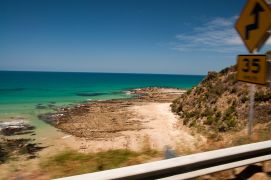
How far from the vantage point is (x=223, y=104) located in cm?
2272

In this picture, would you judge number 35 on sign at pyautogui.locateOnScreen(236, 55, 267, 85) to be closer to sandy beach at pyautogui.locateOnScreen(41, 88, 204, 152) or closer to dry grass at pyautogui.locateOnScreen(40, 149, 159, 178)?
dry grass at pyautogui.locateOnScreen(40, 149, 159, 178)

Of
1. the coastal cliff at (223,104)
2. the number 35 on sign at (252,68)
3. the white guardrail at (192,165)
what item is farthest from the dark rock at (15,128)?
the white guardrail at (192,165)

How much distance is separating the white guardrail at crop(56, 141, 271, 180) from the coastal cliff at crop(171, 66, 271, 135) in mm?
9995

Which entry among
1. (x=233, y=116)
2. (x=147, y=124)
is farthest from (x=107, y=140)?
(x=233, y=116)

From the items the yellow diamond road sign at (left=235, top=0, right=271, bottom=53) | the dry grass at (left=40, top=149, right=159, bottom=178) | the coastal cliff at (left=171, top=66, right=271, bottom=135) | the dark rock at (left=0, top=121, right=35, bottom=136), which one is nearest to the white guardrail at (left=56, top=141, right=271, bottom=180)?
the dry grass at (left=40, top=149, right=159, bottom=178)

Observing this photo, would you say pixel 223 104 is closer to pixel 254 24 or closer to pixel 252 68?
pixel 252 68

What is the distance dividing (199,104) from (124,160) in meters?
21.1

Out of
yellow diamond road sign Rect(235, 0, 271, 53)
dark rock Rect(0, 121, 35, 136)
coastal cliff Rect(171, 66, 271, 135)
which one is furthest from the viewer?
dark rock Rect(0, 121, 35, 136)

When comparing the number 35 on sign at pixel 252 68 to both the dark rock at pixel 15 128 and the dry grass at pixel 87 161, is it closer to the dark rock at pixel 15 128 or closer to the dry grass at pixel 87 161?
the dry grass at pixel 87 161

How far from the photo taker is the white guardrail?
3.63 metres

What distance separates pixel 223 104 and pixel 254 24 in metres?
17.0

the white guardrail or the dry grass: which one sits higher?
the white guardrail

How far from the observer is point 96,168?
576cm

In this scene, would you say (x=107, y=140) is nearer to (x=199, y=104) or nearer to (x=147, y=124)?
(x=147, y=124)
